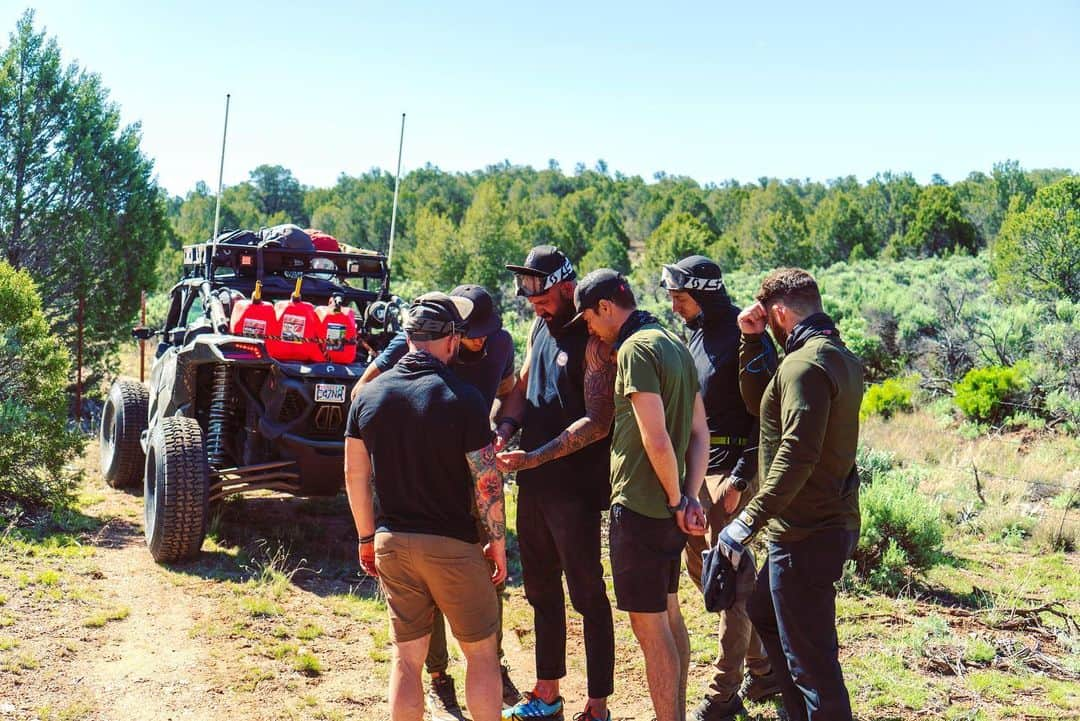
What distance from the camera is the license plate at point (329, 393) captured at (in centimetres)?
646

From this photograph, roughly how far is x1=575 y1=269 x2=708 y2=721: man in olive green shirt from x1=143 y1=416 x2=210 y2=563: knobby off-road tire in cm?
348

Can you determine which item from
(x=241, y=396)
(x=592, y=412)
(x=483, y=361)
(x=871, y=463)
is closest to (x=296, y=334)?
(x=241, y=396)

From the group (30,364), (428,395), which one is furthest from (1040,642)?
(30,364)

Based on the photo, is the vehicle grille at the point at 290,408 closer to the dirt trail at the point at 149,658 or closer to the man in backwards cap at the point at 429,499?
the dirt trail at the point at 149,658

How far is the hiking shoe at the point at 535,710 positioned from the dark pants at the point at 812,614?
1.24 metres

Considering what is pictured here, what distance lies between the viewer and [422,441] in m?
3.53

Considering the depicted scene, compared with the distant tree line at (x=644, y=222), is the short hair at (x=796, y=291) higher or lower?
lower

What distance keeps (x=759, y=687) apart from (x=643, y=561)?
1269mm

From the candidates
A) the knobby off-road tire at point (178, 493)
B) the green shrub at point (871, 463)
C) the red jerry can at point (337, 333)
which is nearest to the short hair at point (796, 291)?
the red jerry can at point (337, 333)

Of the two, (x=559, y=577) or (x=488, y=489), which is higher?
(x=488, y=489)

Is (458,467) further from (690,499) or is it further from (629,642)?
(629,642)

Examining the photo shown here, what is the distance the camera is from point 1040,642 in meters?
5.50

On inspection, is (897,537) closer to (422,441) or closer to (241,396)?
(422,441)

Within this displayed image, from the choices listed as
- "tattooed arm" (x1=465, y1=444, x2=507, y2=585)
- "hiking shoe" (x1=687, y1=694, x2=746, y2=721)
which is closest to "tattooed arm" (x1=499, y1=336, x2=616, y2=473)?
"tattooed arm" (x1=465, y1=444, x2=507, y2=585)
